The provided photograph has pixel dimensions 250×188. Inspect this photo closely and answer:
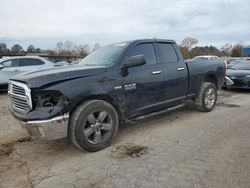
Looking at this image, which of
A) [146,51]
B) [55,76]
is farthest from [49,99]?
[146,51]

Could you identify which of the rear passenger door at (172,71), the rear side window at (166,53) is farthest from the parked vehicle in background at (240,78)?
the rear side window at (166,53)

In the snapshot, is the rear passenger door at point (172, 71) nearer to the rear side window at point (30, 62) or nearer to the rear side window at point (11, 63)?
the rear side window at point (30, 62)

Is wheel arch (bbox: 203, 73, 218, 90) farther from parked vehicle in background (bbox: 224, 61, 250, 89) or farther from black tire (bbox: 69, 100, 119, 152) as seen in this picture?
parked vehicle in background (bbox: 224, 61, 250, 89)

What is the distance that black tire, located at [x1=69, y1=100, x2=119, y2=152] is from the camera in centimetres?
423

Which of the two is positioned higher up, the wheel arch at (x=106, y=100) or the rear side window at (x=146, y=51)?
the rear side window at (x=146, y=51)

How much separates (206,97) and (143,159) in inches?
142

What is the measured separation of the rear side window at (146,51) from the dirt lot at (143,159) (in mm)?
1464

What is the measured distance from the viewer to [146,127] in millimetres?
5855

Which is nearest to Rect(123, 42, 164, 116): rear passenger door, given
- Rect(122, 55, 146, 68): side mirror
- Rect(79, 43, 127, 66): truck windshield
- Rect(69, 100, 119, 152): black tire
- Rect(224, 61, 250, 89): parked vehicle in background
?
Rect(122, 55, 146, 68): side mirror

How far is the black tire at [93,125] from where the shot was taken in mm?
4232

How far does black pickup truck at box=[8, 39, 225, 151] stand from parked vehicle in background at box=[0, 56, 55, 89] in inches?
263

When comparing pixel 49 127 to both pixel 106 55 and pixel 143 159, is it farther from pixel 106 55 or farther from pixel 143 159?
pixel 106 55

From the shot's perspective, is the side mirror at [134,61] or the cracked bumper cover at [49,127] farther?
the side mirror at [134,61]

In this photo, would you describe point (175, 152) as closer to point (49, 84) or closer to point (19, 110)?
point (49, 84)
